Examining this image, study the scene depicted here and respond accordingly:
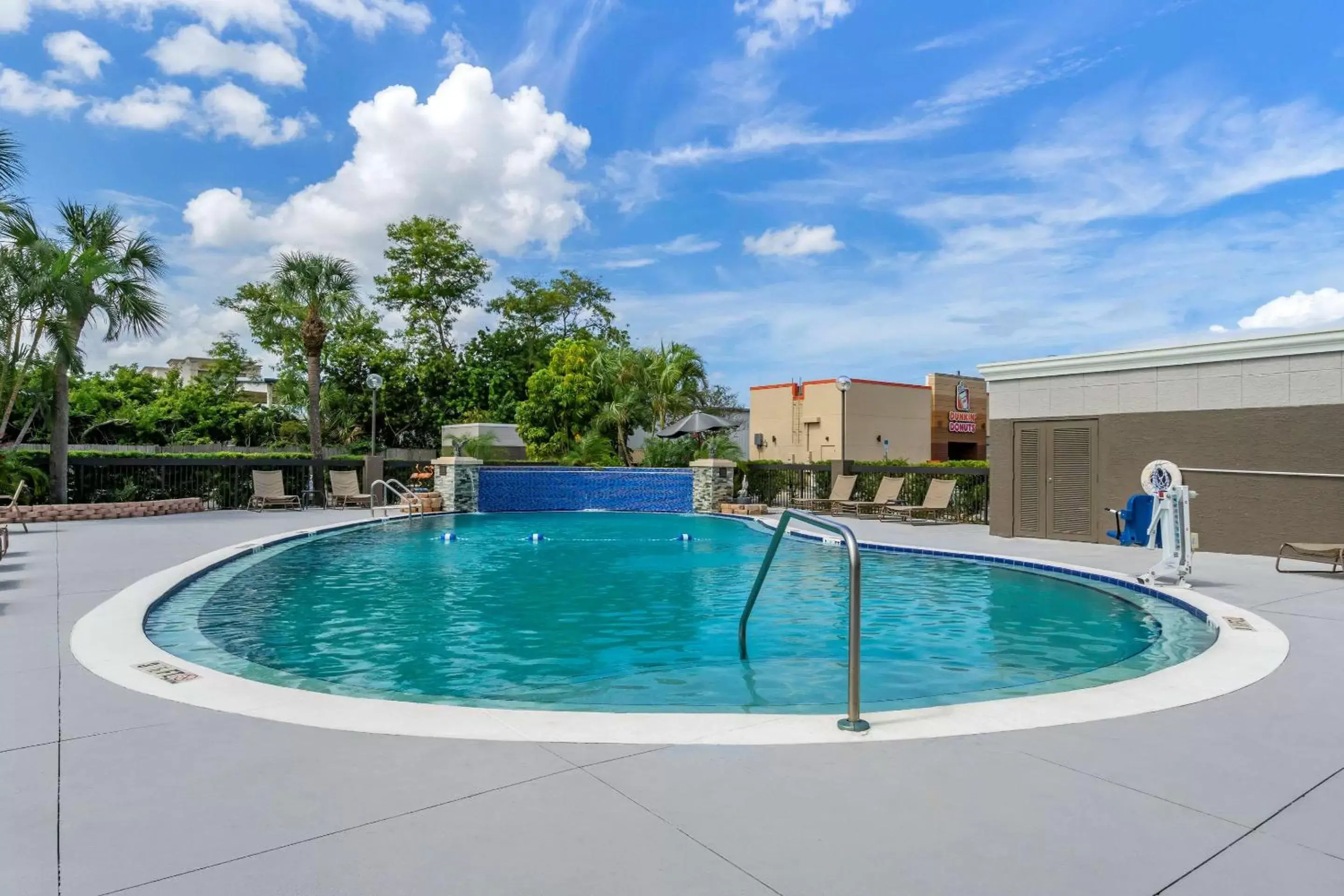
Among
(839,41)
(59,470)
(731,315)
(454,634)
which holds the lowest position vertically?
(454,634)

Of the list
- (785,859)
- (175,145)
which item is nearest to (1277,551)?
(785,859)

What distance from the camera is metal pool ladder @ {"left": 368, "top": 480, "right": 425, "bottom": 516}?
1886cm

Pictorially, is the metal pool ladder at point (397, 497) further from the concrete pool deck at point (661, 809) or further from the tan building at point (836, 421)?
the tan building at point (836, 421)

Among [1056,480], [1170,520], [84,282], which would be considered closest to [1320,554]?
[1170,520]

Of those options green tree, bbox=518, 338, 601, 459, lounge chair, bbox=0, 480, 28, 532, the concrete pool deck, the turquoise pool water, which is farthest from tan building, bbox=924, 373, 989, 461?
the concrete pool deck

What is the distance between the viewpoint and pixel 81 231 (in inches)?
728

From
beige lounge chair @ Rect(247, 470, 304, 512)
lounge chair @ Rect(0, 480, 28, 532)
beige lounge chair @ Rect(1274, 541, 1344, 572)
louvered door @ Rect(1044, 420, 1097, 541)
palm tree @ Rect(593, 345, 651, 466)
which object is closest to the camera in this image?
beige lounge chair @ Rect(1274, 541, 1344, 572)

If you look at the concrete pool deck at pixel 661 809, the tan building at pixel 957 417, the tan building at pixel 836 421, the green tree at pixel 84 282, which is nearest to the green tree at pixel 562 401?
the tan building at pixel 836 421

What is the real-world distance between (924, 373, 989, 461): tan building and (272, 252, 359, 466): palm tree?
25.7 metres

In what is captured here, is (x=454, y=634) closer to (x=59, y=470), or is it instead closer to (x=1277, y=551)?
(x=1277, y=551)

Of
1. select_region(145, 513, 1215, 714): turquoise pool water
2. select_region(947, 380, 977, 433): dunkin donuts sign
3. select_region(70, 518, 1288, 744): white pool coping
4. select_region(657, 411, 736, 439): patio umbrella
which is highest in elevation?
select_region(947, 380, 977, 433): dunkin donuts sign

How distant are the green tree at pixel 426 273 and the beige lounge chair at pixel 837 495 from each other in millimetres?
23857

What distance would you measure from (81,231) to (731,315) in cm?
2171

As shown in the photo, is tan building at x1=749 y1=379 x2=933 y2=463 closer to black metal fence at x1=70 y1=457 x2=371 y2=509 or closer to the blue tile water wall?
the blue tile water wall
